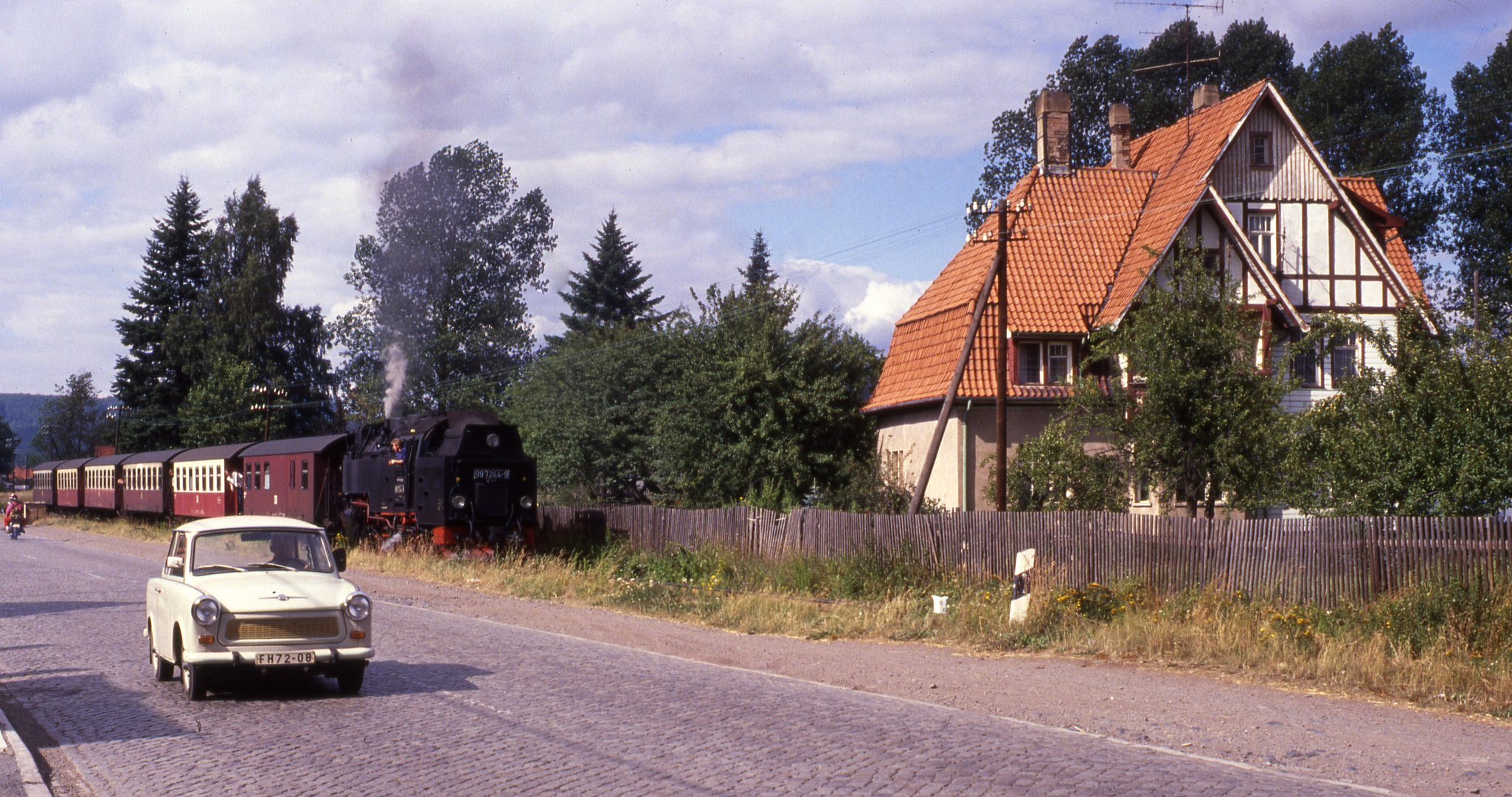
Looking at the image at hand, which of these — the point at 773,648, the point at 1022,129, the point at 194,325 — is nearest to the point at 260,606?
the point at 773,648

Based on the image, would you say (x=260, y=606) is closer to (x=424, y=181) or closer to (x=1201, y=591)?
(x=1201, y=591)

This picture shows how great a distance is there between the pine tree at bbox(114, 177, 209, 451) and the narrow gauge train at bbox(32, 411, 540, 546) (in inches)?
963

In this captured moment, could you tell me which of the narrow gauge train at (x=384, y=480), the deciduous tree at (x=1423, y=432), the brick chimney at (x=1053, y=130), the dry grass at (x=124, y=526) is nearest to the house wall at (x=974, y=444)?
the brick chimney at (x=1053, y=130)

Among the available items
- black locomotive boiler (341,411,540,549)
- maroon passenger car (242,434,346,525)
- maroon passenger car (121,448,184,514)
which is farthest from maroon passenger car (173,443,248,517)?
black locomotive boiler (341,411,540,549)

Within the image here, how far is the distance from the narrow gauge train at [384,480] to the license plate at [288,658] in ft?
55.5

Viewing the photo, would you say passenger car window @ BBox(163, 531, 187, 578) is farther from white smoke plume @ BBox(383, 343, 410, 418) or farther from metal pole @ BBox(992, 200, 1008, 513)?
white smoke plume @ BBox(383, 343, 410, 418)

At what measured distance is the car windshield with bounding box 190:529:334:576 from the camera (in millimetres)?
11695

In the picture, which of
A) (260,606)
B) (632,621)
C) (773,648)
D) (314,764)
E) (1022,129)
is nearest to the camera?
→ (314,764)

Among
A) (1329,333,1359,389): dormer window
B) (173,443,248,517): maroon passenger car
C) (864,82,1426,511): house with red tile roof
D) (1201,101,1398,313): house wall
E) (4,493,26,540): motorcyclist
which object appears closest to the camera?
(864,82,1426,511): house with red tile roof

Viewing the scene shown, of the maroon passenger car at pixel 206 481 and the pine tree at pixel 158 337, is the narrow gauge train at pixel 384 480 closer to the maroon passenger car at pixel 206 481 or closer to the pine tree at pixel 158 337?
the maroon passenger car at pixel 206 481

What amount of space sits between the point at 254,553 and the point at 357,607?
141 centimetres

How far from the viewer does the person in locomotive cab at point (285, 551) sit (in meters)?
11.8

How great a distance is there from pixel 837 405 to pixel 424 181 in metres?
34.5

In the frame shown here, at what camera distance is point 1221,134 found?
34.3 metres
